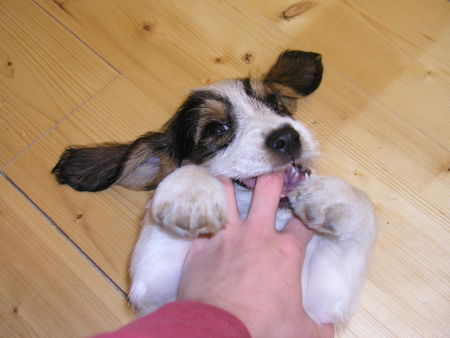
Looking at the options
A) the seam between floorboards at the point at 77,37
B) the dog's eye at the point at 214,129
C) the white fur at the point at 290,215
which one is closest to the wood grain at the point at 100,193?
the seam between floorboards at the point at 77,37

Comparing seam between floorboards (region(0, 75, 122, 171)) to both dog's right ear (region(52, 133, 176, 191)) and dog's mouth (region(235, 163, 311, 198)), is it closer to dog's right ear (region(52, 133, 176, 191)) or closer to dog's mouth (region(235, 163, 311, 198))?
dog's right ear (region(52, 133, 176, 191))

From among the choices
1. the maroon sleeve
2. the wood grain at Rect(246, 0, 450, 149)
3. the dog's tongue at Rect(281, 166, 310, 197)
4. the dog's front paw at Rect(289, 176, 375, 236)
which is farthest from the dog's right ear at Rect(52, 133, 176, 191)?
the wood grain at Rect(246, 0, 450, 149)

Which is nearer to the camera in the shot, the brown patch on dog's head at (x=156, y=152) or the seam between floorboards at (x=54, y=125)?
the brown patch on dog's head at (x=156, y=152)

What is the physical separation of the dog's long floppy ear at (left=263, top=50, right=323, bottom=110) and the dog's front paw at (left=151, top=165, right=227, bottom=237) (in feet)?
2.95

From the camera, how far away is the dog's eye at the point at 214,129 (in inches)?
72.9

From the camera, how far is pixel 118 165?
6.30ft

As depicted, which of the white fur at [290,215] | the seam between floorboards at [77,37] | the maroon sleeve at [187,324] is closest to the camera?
the maroon sleeve at [187,324]

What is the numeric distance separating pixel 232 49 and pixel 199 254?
4.48ft

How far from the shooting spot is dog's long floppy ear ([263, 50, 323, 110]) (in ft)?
7.38

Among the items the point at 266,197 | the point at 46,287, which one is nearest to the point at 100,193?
the point at 46,287

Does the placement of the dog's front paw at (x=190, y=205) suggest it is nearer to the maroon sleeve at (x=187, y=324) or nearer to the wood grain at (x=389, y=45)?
the maroon sleeve at (x=187, y=324)

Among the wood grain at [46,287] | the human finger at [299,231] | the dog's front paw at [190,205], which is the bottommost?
the wood grain at [46,287]

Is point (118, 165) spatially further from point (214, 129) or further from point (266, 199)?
point (266, 199)

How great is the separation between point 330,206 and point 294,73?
37.0 inches
